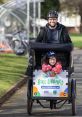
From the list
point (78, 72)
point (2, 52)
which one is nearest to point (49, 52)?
point (78, 72)

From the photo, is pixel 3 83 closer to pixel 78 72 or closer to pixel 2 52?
pixel 78 72

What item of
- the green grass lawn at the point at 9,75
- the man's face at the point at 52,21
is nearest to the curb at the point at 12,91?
the green grass lawn at the point at 9,75

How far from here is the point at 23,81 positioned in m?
17.0

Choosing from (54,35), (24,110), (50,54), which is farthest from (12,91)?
(50,54)

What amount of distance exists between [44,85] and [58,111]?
923mm

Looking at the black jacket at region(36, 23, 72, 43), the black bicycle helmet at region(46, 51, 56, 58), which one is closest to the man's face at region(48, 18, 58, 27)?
the black jacket at region(36, 23, 72, 43)

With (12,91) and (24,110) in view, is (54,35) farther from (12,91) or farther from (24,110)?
(12,91)

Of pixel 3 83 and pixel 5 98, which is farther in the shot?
pixel 3 83

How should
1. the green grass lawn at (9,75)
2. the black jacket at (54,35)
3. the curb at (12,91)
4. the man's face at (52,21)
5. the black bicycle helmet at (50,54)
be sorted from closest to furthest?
1. the black bicycle helmet at (50,54)
2. the man's face at (52,21)
3. the black jacket at (54,35)
4. the curb at (12,91)
5. the green grass lawn at (9,75)

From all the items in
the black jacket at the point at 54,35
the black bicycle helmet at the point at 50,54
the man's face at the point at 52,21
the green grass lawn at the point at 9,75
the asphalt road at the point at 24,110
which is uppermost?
the man's face at the point at 52,21

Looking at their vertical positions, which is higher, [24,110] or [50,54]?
[50,54]

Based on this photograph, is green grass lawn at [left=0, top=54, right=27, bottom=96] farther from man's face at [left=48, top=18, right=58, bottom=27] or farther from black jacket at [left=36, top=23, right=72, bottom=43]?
man's face at [left=48, top=18, right=58, bottom=27]

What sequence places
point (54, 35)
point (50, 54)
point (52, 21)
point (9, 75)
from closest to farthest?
point (50, 54) < point (52, 21) < point (54, 35) < point (9, 75)

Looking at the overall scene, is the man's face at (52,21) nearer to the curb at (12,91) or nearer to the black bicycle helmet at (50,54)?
the black bicycle helmet at (50,54)
